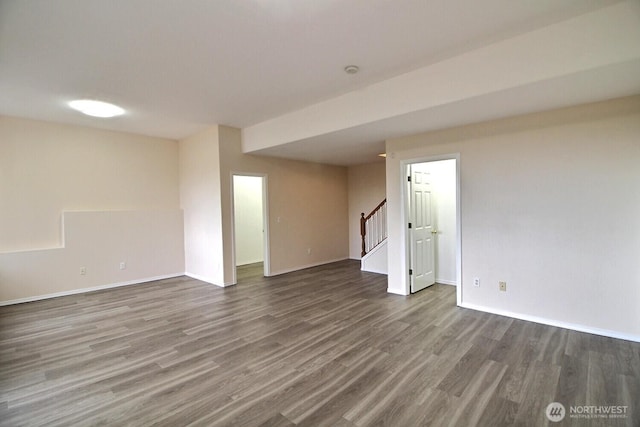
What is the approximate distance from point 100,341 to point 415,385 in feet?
11.0

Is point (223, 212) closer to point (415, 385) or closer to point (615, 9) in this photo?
point (415, 385)


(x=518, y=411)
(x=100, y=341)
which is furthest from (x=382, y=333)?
(x=100, y=341)

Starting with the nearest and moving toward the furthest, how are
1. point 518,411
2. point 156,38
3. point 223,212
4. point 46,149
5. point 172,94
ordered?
point 518,411, point 156,38, point 172,94, point 46,149, point 223,212

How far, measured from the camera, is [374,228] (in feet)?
23.2

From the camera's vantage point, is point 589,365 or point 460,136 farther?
point 460,136

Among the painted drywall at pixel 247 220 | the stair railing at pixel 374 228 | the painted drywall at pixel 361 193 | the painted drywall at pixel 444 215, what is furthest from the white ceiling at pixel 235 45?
the painted drywall at pixel 247 220

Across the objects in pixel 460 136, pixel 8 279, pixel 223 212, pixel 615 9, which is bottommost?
pixel 8 279

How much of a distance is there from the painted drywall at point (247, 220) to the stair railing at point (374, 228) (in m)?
2.64

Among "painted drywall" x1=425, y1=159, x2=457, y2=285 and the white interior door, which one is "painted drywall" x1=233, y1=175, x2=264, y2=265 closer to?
the white interior door

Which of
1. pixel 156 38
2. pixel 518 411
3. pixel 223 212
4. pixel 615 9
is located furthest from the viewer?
pixel 223 212

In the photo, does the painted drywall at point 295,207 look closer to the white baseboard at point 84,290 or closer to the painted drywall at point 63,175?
the white baseboard at point 84,290

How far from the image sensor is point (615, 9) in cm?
222

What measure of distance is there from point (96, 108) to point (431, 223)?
5.55 meters

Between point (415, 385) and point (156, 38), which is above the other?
point (156, 38)
